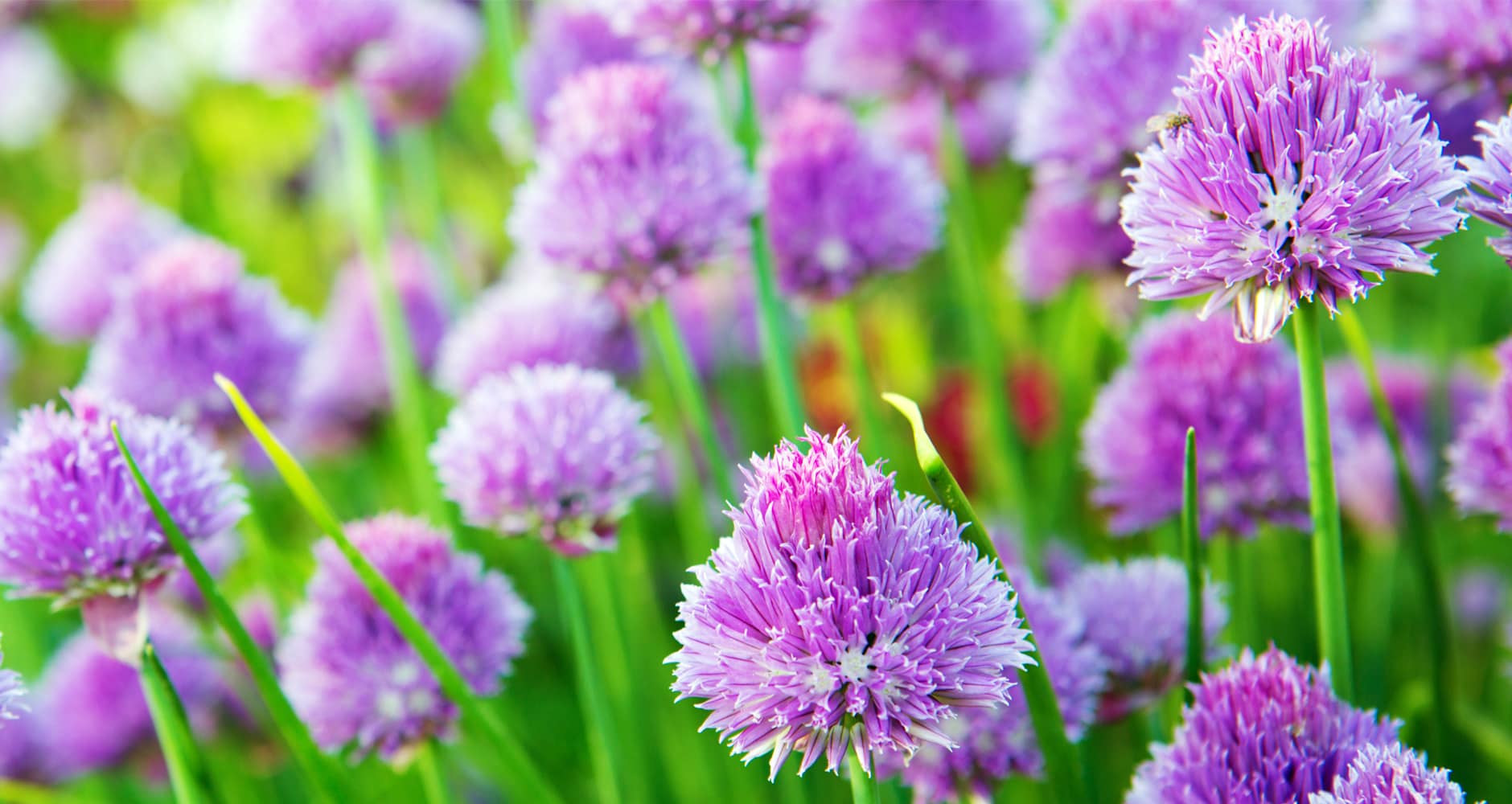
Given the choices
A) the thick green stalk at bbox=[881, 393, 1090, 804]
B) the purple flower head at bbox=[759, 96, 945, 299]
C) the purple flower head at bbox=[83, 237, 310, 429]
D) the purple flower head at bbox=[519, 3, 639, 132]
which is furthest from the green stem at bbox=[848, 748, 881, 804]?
the purple flower head at bbox=[519, 3, 639, 132]

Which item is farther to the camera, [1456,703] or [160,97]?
[160,97]

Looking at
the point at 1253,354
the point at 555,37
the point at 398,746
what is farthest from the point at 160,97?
the point at 1253,354

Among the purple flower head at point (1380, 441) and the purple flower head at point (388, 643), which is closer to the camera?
the purple flower head at point (388, 643)

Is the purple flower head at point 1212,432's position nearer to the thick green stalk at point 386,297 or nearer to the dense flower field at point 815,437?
the dense flower field at point 815,437

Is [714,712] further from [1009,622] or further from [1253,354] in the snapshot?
[1253,354]

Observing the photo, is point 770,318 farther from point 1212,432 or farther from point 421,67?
point 421,67

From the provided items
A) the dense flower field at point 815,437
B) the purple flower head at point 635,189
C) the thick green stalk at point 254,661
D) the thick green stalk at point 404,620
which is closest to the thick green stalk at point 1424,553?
the dense flower field at point 815,437
